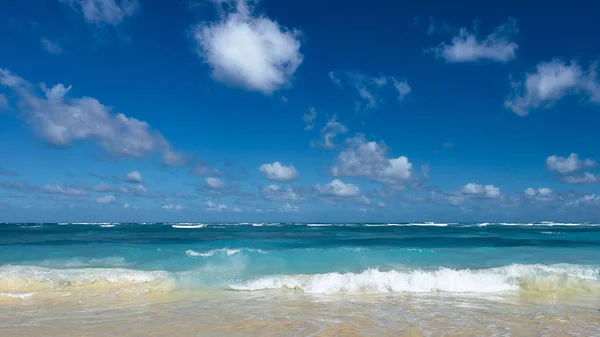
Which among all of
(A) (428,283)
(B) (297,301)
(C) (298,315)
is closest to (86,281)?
(B) (297,301)

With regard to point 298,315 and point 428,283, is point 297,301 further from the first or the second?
point 428,283

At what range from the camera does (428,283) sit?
13320 millimetres

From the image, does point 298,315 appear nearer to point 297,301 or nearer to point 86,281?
point 297,301

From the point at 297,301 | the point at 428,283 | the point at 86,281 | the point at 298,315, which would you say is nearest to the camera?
the point at 298,315

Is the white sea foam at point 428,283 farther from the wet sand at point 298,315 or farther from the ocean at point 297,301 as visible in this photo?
the wet sand at point 298,315

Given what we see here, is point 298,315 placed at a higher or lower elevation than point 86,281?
lower

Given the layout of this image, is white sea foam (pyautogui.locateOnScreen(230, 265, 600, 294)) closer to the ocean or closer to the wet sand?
the ocean

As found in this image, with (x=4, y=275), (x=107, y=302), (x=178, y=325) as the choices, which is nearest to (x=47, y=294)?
(x=107, y=302)

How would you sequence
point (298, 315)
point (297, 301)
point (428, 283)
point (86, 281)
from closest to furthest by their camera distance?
point (298, 315), point (297, 301), point (428, 283), point (86, 281)

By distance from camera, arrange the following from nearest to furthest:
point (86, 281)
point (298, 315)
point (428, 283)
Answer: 1. point (298, 315)
2. point (428, 283)
3. point (86, 281)

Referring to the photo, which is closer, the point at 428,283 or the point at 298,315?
the point at 298,315

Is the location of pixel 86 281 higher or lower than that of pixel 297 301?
higher

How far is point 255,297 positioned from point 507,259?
15.3 meters

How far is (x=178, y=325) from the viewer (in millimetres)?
8586
